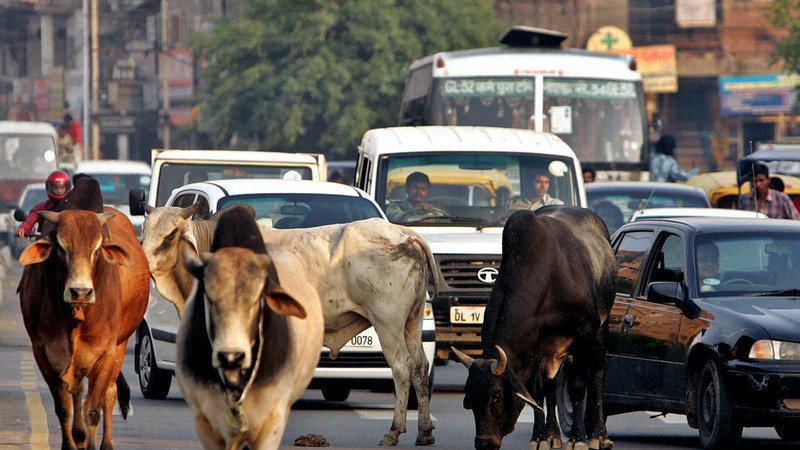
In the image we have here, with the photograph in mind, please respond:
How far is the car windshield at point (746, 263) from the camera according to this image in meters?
11.2

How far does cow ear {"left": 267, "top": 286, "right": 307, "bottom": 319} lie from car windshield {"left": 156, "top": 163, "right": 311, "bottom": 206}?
395 inches

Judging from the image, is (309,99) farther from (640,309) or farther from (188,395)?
(188,395)

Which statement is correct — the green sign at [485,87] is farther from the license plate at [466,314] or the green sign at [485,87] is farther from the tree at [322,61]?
the tree at [322,61]

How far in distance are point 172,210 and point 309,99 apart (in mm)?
34649

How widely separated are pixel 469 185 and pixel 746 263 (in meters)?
4.90

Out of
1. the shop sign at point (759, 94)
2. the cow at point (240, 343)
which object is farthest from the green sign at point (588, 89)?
the shop sign at point (759, 94)

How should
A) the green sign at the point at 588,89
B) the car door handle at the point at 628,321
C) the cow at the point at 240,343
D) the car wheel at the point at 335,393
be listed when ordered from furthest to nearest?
the green sign at the point at 588,89, the car wheel at the point at 335,393, the car door handle at the point at 628,321, the cow at the point at 240,343

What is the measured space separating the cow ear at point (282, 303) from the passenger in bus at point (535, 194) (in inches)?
353

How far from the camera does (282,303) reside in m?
6.77

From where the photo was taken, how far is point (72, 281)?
9.07 metres

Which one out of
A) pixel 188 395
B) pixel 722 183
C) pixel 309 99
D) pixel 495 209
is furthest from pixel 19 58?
pixel 188 395

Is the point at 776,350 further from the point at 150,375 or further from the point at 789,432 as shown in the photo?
the point at 150,375

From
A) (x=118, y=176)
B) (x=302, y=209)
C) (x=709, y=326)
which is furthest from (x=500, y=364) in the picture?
(x=118, y=176)

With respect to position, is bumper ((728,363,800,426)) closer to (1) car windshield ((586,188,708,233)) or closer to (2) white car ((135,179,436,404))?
(2) white car ((135,179,436,404))
